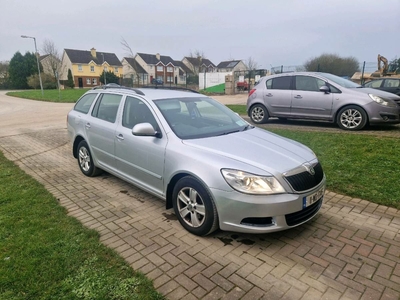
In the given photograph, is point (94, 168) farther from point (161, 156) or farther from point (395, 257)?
point (395, 257)

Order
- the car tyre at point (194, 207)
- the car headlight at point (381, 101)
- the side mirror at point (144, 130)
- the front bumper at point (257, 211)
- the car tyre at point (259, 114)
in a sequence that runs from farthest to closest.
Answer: the car tyre at point (259, 114) < the car headlight at point (381, 101) < the side mirror at point (144, 130) < the car tyre at point (194, 207) < the front bumper at point (257, 211)

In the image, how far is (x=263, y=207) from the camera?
2.89 metres

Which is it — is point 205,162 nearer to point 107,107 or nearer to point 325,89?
point 107,107

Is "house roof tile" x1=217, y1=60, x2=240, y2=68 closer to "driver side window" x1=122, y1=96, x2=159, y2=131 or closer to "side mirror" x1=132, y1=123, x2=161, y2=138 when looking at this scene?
"driver side window" x1=122, y1=96, x2=159, y2=131

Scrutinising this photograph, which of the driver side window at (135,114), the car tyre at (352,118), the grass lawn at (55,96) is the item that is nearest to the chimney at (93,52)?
the grass lawn at (55,96)

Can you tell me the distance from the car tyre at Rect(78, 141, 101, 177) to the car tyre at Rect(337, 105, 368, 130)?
6.69 metres

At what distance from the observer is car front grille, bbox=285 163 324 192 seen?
3.02m

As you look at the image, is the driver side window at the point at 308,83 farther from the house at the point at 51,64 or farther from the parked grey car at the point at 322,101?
the house at the point at 51,64

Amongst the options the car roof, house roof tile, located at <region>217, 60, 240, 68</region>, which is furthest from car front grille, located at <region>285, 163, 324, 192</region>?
house roof tile, located at <region>217, 60, 240, 68</region>

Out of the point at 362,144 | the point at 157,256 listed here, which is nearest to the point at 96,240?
the point at 157,256

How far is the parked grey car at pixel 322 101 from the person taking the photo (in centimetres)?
777

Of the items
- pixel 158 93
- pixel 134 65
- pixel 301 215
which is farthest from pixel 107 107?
pixel 134 65

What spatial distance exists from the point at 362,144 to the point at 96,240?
5.82 m

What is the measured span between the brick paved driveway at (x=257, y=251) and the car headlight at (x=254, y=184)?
0.69 meters
